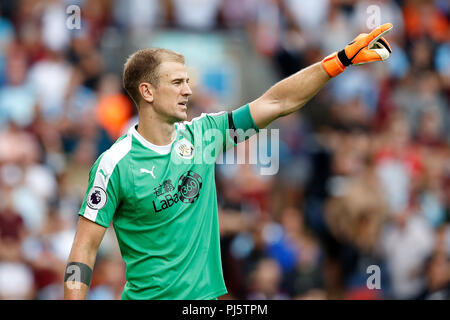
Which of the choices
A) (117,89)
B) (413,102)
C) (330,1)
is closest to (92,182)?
(117,89)

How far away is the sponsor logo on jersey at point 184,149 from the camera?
5090 millimetres

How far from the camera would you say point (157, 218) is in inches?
194

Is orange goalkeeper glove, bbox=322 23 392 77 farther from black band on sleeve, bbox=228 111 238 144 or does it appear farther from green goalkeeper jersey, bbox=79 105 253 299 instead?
green goalkeeper jersey, bbox=79 105 253 299

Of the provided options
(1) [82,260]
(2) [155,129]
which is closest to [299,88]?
(2) [155,129]

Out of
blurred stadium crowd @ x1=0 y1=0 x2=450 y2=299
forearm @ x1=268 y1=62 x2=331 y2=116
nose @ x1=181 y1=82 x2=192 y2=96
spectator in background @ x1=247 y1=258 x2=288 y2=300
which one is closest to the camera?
nose @ x1=181 y1=82 x2=192 y2=96

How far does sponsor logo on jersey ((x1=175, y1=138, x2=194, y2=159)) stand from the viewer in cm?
509

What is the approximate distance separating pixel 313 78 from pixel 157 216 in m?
1.26

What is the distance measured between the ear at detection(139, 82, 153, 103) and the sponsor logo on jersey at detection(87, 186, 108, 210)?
2.09 feet

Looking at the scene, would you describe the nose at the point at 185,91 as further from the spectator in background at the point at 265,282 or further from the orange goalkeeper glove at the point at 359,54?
the spectator in background at the point at 265,282

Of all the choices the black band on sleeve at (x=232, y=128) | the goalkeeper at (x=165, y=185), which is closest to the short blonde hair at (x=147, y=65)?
the goalkeeper at (x=165, y=185)

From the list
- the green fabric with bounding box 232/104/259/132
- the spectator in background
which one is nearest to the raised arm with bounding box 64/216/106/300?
the green fabric with bounding box 232/104/259/132

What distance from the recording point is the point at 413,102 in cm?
1247
